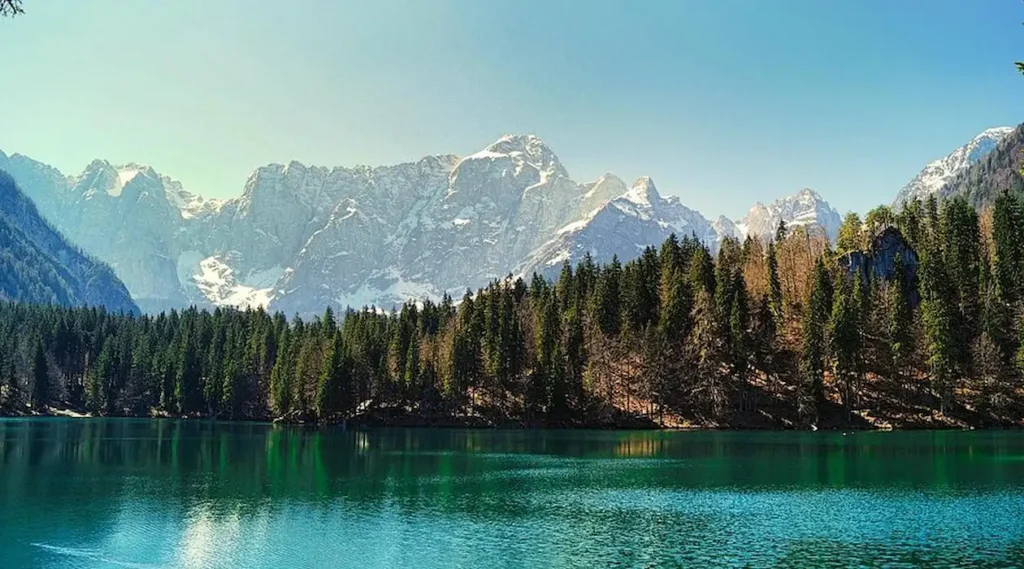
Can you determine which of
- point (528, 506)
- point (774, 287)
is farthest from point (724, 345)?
point (528, 506)

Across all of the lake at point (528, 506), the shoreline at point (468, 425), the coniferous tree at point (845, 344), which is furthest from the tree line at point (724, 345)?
the lake at point (528, 506)

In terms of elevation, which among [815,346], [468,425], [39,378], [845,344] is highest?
[845,344]

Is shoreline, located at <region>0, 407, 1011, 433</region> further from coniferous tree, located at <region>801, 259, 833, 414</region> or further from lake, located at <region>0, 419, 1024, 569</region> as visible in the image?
lake, located at <region>0, 419, 1024, 569</region>

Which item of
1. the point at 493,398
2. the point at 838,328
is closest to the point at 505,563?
the point at 838,328

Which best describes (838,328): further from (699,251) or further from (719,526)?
(719,526)

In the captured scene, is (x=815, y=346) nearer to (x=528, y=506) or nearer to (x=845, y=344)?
(x=845, y=344)

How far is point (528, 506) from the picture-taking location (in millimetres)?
53344

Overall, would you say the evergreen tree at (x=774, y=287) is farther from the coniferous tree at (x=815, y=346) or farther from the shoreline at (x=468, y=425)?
the shoreline at (x=468, y=425)

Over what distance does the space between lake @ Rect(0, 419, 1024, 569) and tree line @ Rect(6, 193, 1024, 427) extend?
22.9 meters

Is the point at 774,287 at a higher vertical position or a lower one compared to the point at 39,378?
higher

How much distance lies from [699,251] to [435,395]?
57.9m

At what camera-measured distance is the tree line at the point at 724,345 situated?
11869 cm

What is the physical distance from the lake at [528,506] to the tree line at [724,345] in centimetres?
2288

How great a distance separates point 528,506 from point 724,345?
85.3 metres
